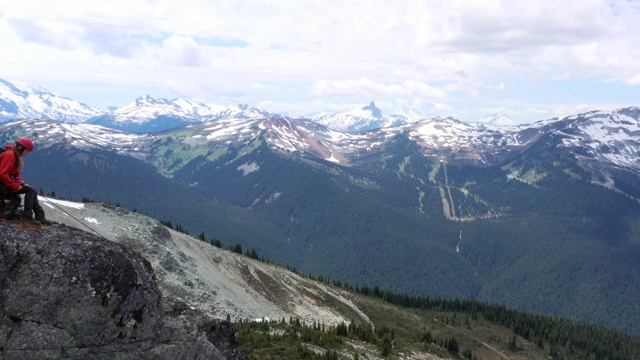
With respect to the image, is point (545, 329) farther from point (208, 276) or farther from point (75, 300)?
point (75, 300)

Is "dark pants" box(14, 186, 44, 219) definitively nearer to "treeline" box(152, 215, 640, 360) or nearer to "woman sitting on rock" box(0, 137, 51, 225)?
"woman sitting on rock" box(0, 137, 51, 225)

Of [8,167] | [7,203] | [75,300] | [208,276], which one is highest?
[8,167]

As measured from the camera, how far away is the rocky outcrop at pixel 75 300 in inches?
700

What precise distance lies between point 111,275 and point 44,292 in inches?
97.8

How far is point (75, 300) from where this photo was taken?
61.0 feet

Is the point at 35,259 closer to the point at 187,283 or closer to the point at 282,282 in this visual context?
the point at 187,283

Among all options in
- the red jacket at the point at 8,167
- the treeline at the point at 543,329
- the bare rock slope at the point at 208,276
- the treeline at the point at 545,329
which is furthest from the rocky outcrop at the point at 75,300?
the treeline at the point at 545,329

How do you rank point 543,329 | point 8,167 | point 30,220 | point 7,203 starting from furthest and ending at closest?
point 543,329 → point 30,220 → point 7,203 → point 8,167

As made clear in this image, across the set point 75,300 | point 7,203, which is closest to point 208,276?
point 7,203

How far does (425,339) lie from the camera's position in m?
88.4

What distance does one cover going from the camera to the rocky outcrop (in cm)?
1778

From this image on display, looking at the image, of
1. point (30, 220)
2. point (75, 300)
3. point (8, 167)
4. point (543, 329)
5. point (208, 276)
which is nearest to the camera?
point (75, 300)

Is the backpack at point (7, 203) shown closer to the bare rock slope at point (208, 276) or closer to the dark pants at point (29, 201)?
the dark pants at point (29, 201)

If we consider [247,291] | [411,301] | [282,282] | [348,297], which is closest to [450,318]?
[411,301]
